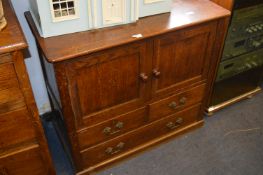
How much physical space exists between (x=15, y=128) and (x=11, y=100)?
0.46 ft

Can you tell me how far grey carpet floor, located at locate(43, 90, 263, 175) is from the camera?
1.61m

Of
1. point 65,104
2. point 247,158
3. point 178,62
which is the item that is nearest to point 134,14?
point 178,62

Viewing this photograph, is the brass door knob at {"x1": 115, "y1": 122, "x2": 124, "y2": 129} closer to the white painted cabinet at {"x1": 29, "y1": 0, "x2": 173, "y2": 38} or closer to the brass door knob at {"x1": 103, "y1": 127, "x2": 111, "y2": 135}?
the brass door knob at {"x1": 103, "y1": 127, "x2": 111, "y2": 135}

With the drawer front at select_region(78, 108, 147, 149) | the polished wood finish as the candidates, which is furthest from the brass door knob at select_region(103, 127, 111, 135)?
the polished wood finish

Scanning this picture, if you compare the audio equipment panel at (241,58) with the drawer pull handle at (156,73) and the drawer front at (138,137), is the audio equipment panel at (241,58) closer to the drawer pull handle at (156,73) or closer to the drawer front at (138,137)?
the drawer front at (138,137)

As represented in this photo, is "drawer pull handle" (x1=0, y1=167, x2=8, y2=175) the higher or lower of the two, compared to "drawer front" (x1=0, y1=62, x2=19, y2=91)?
lower

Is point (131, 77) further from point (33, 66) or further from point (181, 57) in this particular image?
point (33, 66)

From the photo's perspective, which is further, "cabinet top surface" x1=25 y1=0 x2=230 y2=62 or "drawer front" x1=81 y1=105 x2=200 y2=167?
"drawer front" x1=81 y1=105 x2=200 y2=167

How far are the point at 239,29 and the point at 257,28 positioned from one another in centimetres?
16

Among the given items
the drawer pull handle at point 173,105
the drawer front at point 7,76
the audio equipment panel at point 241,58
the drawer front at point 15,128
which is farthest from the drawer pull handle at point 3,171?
the audio equipment panel at point 241,58

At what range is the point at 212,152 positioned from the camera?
171cm

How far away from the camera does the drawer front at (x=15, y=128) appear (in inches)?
41.3

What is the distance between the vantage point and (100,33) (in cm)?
121

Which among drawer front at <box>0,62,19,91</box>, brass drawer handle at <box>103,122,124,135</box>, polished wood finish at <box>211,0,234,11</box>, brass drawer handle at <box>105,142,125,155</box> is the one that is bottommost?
brass drawer handle at <box>105,142,125,155</box>
